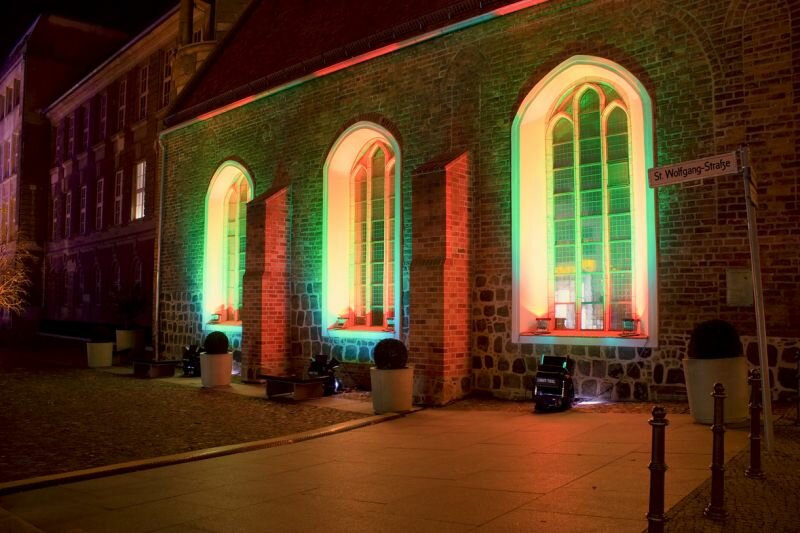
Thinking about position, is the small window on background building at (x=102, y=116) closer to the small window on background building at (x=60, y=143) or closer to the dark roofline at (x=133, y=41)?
the dark roofline at (x=133, y=41)

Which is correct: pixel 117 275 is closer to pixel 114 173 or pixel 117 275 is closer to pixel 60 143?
pixel 114 173

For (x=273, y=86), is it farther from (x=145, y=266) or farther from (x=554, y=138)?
(x=145, y=266)

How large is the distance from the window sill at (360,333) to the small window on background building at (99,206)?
18.9 meters

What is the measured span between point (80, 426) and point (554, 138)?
28.6ft

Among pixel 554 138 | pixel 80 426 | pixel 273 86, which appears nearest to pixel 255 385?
pixel 80 426

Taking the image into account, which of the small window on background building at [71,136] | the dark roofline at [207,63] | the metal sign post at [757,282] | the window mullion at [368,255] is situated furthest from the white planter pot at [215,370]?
the small window on background building at [71,136]

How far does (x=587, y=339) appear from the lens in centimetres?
1033

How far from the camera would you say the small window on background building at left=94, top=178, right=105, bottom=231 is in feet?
95.7

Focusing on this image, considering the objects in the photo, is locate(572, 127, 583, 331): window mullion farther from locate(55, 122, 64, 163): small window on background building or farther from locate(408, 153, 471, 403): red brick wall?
locate(55, 122, 64, 163): small window on background building

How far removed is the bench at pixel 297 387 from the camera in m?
12.4

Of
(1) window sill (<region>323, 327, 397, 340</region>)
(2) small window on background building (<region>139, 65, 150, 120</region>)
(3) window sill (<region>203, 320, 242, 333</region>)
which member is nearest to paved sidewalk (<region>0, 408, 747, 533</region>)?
(1) window sill (<region>323, 327, 397, 340</region>)

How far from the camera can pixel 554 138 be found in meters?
11.3

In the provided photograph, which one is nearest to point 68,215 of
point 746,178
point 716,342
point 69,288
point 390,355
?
point 69,288

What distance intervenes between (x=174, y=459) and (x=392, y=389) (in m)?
3.81
